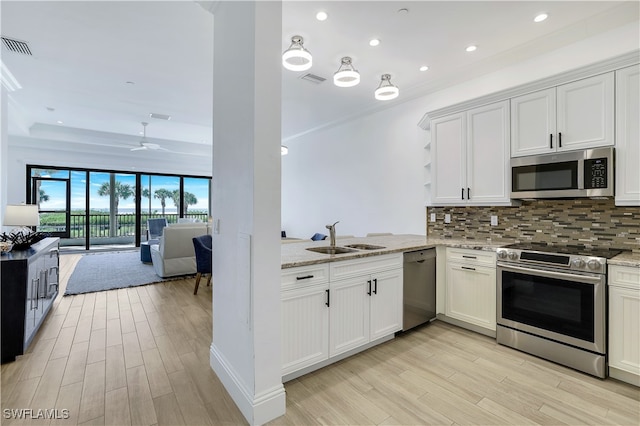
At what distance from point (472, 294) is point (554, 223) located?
113cm

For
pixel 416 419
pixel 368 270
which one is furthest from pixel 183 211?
pixel 416 419

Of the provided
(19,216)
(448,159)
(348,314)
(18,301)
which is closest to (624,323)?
(348,314)

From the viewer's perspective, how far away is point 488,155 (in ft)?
10.7

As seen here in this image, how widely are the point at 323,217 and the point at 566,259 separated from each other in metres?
4.41

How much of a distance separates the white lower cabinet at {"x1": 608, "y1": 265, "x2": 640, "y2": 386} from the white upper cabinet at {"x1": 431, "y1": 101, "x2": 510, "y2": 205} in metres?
1.14

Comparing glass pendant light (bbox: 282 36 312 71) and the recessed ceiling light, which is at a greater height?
the recessed ceiling light

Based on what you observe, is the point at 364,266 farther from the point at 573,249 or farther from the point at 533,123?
the point at 533,123

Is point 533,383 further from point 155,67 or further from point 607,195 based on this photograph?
point 155,67

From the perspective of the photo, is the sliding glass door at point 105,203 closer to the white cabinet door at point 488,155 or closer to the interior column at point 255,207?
the interior column at point 255,207

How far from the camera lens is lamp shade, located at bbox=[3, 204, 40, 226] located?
12.0 ft

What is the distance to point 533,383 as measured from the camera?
2213mm

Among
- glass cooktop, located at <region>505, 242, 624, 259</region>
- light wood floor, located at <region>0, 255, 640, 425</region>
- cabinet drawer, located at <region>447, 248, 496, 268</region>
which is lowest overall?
light wood floor, located at <region>0, 255, 640, 425</region>

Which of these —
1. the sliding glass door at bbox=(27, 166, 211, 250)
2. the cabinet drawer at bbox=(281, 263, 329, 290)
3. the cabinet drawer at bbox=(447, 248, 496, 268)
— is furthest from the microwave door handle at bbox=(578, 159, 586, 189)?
the sliding glass door at bbox=(27, 166, 211, 250)

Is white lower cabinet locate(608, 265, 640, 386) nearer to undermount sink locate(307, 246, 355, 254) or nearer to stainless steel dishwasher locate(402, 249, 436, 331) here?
stainless steel dishwasher locate(402, 249, 436, 331)
